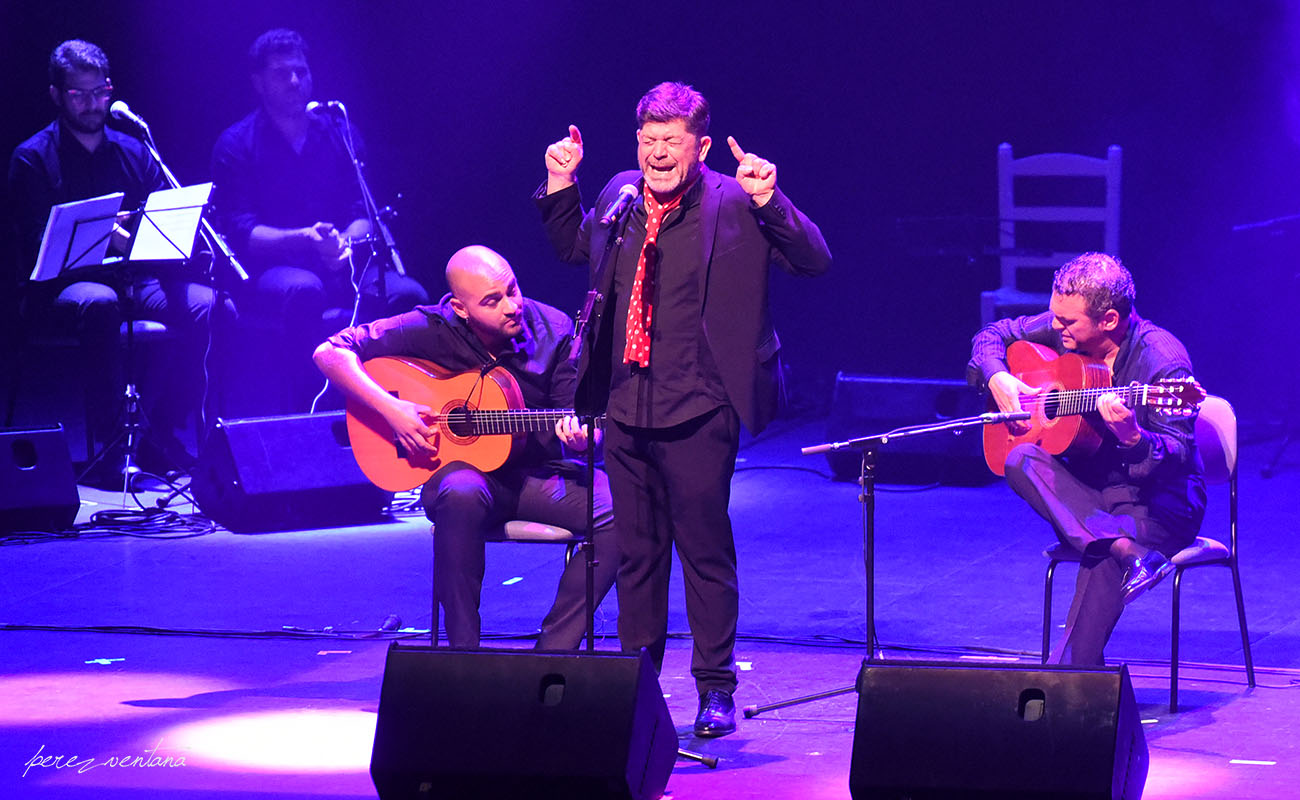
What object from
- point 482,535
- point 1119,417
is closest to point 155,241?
point 482,535

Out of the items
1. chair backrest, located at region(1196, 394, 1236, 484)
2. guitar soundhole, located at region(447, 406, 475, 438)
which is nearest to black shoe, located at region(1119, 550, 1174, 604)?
chair backrest, located at region(1196, 394, 1236, 484)

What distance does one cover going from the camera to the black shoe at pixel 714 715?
14.3 ft

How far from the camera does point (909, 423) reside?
8.04 meters

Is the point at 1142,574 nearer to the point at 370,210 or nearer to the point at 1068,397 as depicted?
the point at 1068,397

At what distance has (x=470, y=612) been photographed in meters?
4.71

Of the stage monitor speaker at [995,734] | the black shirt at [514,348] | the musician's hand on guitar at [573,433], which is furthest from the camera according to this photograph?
the black shirt at [514,348]

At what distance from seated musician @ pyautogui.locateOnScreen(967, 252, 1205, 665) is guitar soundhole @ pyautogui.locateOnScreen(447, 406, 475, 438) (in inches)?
60.0

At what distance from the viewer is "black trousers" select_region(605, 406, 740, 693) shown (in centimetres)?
431

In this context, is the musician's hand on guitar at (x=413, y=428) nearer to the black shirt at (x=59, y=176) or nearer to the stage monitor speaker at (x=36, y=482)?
the stage monitor speaker at (x=36, y=482)

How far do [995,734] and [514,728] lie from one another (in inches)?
36.5

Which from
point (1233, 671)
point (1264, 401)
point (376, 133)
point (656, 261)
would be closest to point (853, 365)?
point (1264, 401)

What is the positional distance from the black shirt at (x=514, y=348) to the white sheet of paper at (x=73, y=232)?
2.71m

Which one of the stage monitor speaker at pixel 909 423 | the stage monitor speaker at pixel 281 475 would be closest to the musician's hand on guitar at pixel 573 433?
the stage monitor speaker at pixel 281 475

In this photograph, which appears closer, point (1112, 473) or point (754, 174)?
point (754, 174)
